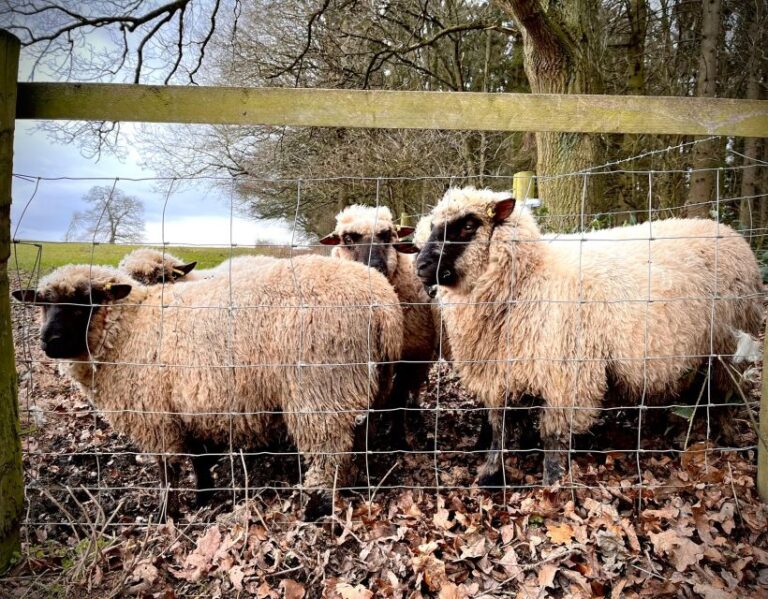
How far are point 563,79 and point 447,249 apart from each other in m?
3.98

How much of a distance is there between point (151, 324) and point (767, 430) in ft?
13.7

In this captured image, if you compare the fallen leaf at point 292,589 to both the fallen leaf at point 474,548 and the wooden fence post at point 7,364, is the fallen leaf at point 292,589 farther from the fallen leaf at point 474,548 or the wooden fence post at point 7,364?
the wooden fence post at point 7,364

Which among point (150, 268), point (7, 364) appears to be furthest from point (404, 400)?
point (7, 364)

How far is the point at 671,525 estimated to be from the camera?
3156mm

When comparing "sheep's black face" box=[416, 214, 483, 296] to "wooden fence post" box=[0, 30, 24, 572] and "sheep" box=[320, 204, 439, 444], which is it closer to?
"sheep" box=[320, 204, 439, 444]

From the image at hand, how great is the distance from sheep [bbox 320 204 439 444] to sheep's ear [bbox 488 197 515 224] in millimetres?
1098

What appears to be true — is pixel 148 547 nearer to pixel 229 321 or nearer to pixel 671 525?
pixel 229 321

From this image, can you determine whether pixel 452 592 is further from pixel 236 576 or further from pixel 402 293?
pixel 402 293

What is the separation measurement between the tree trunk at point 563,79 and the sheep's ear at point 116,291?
15.8ft

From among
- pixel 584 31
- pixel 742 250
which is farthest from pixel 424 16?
pixel 742 250

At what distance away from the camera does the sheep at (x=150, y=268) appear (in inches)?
217

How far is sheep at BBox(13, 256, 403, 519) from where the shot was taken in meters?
3.63

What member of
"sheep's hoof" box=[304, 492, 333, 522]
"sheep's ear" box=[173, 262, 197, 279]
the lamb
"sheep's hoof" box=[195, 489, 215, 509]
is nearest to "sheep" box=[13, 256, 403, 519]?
"sheep's hoof" box=[304, 492, 333, 522]

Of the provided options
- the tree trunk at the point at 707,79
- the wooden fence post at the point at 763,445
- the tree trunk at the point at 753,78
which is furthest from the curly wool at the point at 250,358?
the tree trunk at the point at 753,78
